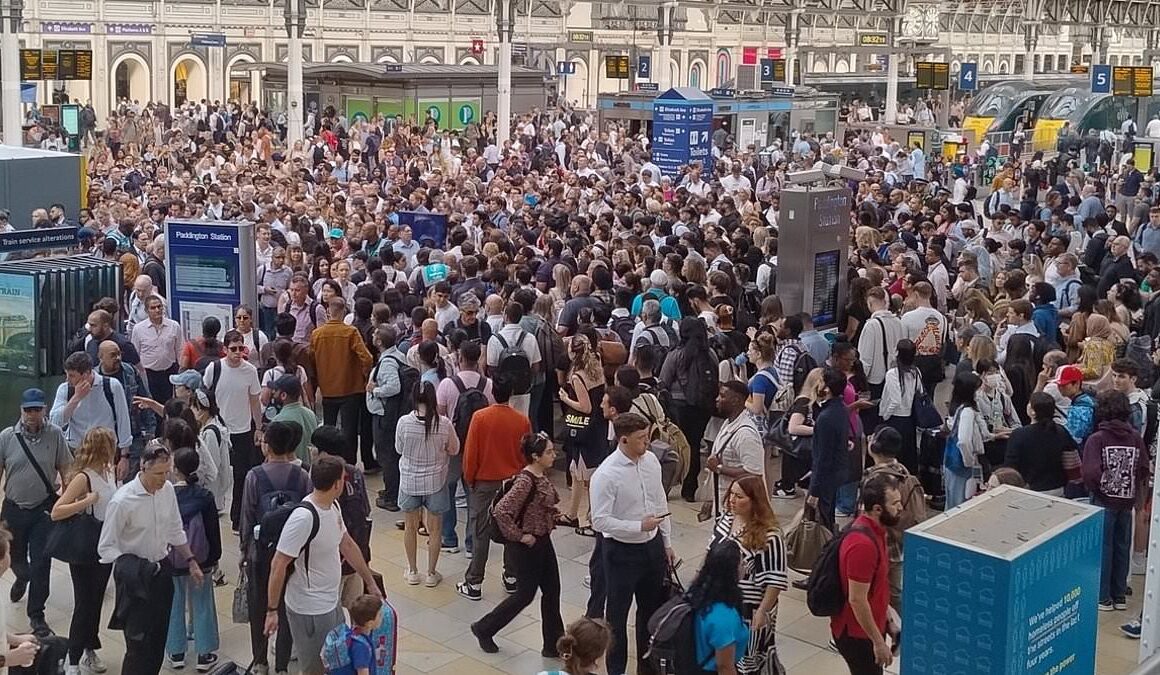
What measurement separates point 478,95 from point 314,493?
31236mm

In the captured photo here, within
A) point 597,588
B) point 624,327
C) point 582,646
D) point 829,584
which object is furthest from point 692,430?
point 582,646

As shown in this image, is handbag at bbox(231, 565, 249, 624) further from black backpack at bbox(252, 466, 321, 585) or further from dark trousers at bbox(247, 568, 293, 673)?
black backpack at bbox(252, 466, 321, 585)

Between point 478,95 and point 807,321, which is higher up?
point 478,95

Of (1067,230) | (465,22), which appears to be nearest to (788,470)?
(1067,230)

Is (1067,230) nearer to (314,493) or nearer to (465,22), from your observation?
(314,493)

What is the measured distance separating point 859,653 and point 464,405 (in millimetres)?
3415

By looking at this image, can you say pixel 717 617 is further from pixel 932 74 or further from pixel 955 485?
pixel 932 74

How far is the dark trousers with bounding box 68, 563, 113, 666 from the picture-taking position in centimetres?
721

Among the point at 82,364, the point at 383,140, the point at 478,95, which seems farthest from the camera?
the point at 478,95

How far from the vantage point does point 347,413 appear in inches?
413

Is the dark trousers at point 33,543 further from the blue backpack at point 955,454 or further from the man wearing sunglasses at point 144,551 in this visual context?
the blue backpack at point 955,454

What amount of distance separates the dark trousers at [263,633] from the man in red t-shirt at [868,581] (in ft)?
8.36

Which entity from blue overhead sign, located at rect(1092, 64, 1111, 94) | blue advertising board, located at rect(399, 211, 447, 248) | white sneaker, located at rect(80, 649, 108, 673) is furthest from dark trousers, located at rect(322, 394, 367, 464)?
blue overhead sign, located at rect(1092, 64, 1111, 94)

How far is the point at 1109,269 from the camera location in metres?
14.0
